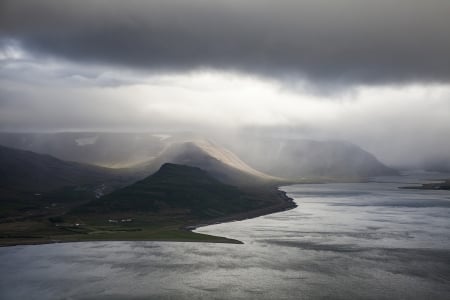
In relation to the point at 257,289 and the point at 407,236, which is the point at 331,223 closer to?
the point at 407,236

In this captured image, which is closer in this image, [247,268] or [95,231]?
[247,268]

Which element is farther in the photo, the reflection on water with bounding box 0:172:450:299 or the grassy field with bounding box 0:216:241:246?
the grassy field with bounding box 0:216:241:246

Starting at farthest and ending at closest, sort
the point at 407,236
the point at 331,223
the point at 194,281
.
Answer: the point at 331,223 → the point at 407,236 → the point at 194,281

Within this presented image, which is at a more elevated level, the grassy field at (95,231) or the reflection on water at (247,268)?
the grassy field at (95,231)

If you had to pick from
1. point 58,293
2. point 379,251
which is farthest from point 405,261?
point 58,293

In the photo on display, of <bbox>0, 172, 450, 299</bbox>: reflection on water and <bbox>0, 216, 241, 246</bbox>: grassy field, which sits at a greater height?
<bbox>0, 216, 241, 246</bbox>: grassy field

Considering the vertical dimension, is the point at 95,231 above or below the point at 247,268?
above

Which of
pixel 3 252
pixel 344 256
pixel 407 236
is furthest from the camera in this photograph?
pixel 407 236

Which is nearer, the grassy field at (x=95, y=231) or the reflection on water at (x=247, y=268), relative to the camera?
the reflection on water at (x=247, y=268)
